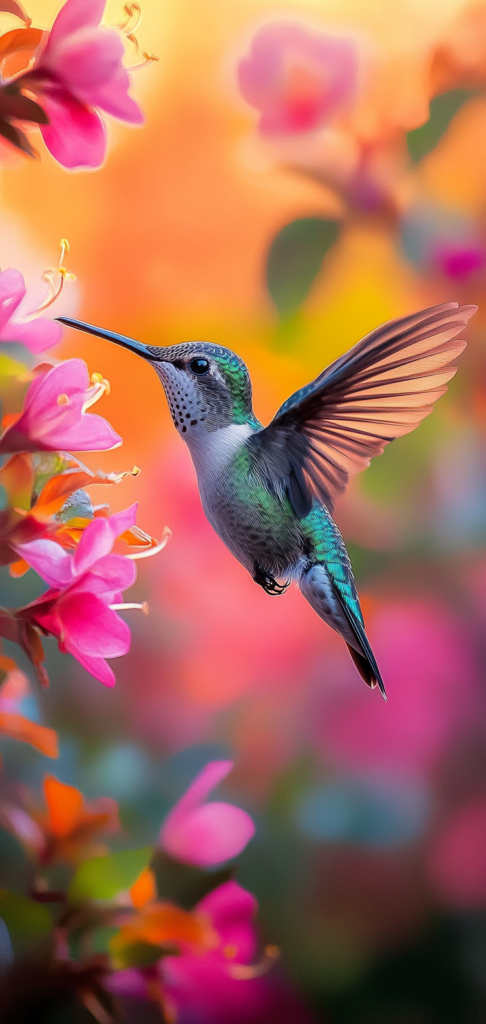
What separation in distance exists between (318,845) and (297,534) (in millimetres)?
427

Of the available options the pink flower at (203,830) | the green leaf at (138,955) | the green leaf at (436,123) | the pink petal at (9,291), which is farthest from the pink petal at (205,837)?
the green leaf at (436,123)

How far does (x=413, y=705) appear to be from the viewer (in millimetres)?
918

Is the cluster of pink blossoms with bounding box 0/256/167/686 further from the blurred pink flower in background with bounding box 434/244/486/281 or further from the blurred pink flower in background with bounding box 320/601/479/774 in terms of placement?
the blurred pink flower in background with bounding box 434/244/486/281

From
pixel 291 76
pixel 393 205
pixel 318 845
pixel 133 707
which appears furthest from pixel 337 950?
pixel 291 76

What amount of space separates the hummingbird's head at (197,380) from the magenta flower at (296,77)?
431 millimetres

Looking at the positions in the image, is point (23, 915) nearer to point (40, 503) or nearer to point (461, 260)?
point (40, 503)

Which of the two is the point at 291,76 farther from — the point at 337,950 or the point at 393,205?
the point at 337,950

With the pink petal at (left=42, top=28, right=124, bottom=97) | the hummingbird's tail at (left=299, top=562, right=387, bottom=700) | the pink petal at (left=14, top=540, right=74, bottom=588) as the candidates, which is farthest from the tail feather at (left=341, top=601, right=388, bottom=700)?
the pink petal at (left=42, top=28, right=124, bottom=97)

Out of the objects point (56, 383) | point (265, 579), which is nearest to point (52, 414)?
point (56, 383)

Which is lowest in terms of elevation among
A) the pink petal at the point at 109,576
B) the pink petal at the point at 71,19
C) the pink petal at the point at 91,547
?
the pink petal at the point at 109,576

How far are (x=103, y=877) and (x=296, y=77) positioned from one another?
2.74 ft

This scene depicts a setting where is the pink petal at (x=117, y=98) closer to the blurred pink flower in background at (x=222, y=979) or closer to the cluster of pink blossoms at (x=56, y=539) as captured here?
the cluster of pink blossoms at (x=56, y=539)

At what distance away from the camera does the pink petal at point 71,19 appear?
1.40 feet

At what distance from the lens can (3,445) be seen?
0.42 m
